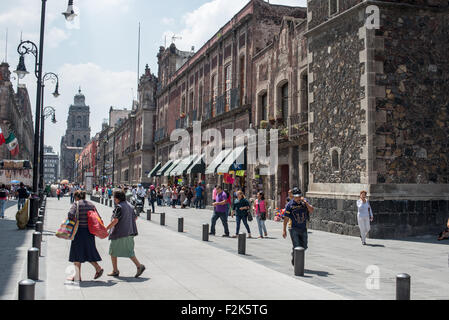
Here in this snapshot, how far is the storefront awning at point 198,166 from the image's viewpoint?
101ft

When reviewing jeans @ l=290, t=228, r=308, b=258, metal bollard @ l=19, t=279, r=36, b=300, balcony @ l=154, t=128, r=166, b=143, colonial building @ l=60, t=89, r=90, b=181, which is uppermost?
colonial building @ l=60, t=89, r=90, b=181

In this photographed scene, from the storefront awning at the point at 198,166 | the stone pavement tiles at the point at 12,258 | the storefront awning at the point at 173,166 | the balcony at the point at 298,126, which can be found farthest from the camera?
the storefront awning at the point at 173,166

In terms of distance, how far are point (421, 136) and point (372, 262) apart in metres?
6.09

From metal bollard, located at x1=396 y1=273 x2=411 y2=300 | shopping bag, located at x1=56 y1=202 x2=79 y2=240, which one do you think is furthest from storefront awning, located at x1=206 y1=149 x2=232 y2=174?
metal bollard, located at x1=396 y1=273 x2=411 y2=300

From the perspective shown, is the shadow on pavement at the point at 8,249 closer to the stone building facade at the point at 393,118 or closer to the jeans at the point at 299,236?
the jeans at the point at 299,236

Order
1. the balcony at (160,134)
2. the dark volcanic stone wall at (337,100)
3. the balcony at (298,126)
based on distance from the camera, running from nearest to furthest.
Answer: the dark volcanic stone wall at (337,100), the balcony at (298,126), the balcony at (160,134)

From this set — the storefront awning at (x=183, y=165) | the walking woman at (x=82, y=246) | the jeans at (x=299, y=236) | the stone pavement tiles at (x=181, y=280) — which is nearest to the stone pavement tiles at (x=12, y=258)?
the stone pavement tiles at (x=181, y=280)

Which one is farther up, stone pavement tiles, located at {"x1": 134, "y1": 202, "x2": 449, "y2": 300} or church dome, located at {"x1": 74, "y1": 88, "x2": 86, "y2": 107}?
church dome, located at {"x1": 74, "y1": 88, "x2": 86, "y2": 107}

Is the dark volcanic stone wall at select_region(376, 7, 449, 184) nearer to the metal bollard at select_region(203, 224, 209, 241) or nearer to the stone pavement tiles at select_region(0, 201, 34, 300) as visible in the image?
the metal bollard at select_region(203, 224, 209, 241)

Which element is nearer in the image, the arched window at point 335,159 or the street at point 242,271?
the street at point 242,271

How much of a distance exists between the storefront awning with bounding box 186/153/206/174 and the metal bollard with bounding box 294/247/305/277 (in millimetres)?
22469

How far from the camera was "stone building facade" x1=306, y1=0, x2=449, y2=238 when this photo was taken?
1414cm

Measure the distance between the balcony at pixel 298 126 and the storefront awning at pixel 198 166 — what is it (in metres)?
11.6

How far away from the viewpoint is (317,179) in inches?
663
